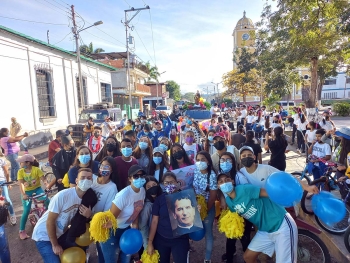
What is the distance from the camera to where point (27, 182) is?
4418 mm

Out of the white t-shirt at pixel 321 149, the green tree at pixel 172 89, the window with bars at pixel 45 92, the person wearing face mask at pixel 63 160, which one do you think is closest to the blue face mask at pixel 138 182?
the person wearing face mask at pixel 63 160

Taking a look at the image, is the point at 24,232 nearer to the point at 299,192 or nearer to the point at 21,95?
the point at 299,192

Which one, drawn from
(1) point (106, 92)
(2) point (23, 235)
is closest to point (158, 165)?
(2) point (23, 235)

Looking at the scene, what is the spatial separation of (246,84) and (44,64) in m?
29.4

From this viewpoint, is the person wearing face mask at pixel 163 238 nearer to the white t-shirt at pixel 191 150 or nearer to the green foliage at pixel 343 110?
the white t-shirt at pixel 191 150

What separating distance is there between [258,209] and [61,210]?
2.16 metres

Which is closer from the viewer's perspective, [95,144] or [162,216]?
[162,216]

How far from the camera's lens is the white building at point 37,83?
1268 cm

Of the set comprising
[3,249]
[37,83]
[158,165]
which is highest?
[37,83]

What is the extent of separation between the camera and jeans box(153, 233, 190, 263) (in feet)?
9.41

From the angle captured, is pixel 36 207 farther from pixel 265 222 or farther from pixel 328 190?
pixel 328 190

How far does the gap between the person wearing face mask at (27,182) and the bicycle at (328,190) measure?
4766mm

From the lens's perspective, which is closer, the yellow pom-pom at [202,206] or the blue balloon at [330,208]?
the blue balloon at [330,208]

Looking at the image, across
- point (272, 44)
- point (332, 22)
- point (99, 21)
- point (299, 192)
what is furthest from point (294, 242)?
point (99, 21)
